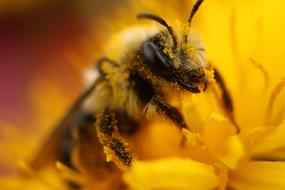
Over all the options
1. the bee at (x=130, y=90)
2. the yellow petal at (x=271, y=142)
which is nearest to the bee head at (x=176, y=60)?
Result: the bee at (x=130, y=90)

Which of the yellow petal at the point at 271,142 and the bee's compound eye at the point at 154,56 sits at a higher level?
the bee's compound eye at the point at 154,56

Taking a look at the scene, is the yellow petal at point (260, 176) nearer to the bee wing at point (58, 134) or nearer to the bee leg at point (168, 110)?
the bee leg at point (168, 110)

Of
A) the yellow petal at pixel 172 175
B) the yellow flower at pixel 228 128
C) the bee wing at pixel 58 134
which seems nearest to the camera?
the yellow petal at pixel 172 175

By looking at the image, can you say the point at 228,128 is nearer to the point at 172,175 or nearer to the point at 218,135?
the point at 218,135

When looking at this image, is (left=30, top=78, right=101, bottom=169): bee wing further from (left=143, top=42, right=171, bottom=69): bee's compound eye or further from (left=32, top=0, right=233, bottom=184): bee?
(left=143, top=42, right=171, bottom=69): bee's compound eye

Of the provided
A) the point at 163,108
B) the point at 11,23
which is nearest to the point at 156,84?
the point at 163,108

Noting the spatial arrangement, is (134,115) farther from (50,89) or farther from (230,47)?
(50,89)

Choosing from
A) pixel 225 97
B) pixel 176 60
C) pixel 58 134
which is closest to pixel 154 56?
pixel 176 60
